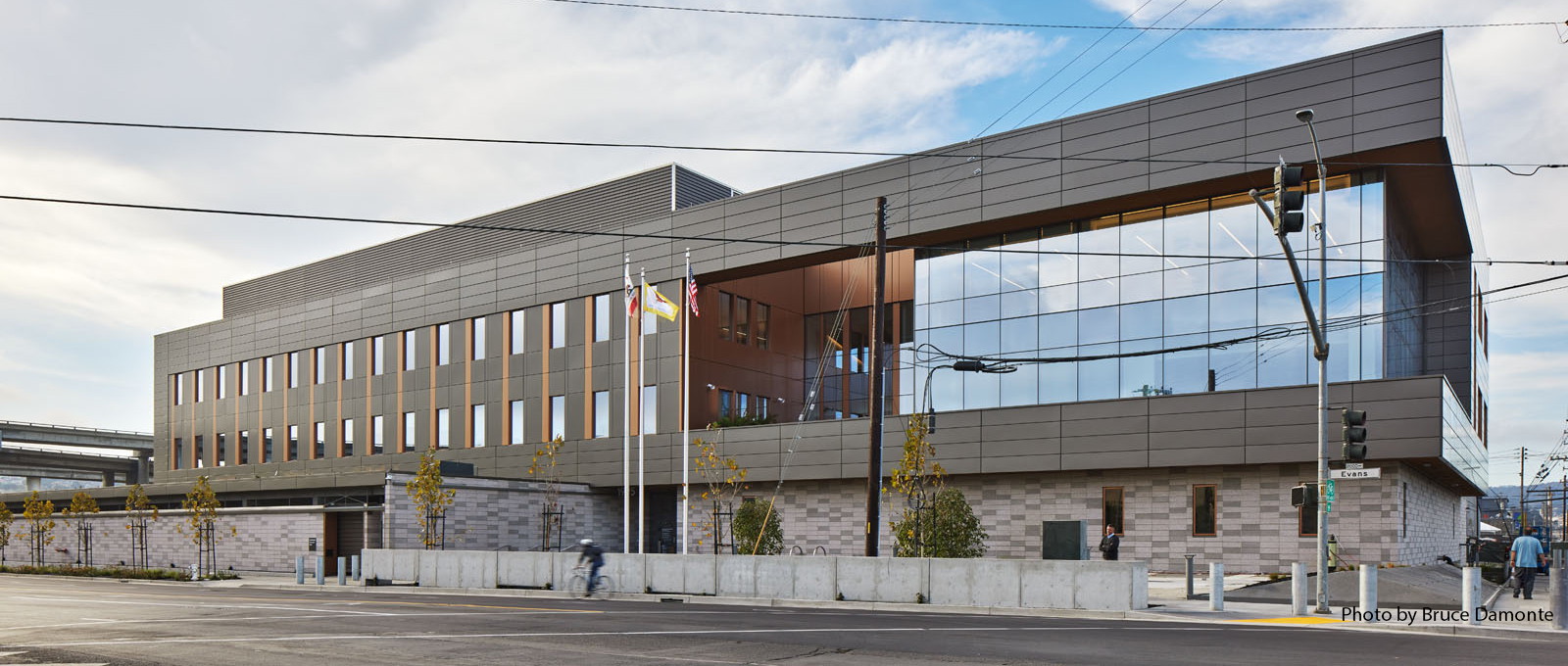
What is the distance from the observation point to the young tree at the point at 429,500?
43.8 m

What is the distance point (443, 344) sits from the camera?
56.5 m

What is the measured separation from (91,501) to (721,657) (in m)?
58.4

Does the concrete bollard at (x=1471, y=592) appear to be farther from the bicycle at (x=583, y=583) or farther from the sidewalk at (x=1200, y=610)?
the bicycle at (x=583, y=583)

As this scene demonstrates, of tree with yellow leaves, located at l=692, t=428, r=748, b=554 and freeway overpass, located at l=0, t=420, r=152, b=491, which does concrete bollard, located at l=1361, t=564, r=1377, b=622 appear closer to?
tree with yellow leaves, located at l=692, t=428, r=748, b=554

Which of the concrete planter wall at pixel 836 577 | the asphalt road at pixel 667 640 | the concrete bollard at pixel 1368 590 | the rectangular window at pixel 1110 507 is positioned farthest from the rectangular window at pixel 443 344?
the concrete bollard at pixel 1368 590

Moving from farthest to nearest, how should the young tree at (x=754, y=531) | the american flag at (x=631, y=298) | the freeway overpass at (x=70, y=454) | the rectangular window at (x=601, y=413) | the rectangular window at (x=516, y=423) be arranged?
the freeway overpass at (x=70, y=454) → the rectangular window at (x=516, y=423) → the rectangular window at (x=601, y=413) → the young tree at (x=754, y=531) → the american flag at (x=631, y=298)

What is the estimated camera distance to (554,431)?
5153 cm

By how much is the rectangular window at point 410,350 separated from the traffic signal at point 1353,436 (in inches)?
1800

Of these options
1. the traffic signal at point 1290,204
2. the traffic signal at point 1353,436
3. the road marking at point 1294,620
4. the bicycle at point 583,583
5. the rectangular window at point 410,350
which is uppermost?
the traffic signal at point 1290,204

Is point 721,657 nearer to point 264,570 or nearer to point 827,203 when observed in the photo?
point 827,203

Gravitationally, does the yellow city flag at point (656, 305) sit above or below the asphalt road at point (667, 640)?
above

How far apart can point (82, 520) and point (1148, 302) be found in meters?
56.1

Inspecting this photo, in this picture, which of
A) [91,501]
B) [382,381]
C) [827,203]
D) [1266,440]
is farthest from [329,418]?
[1266,440]

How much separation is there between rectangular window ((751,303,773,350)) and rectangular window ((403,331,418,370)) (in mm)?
18075
